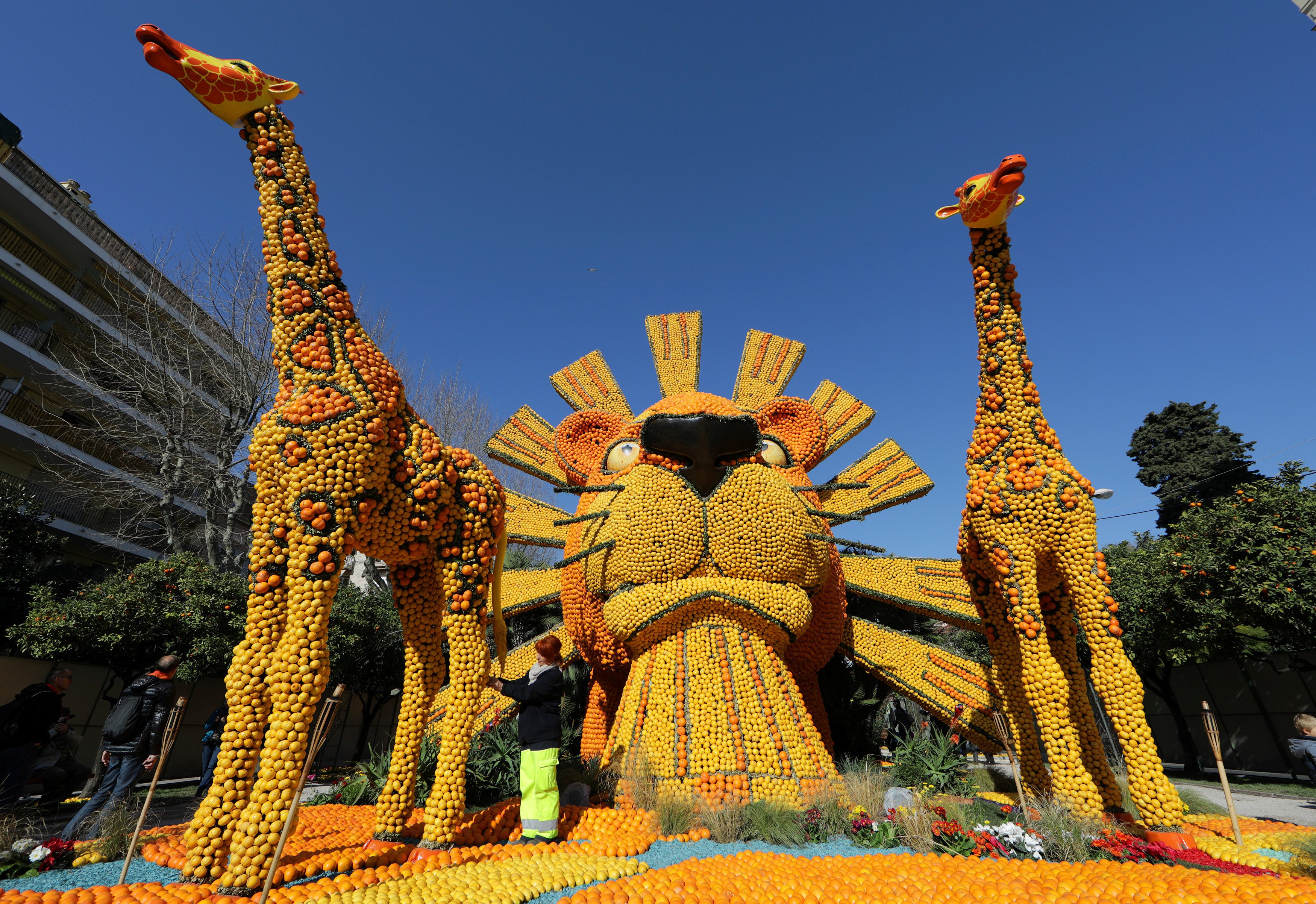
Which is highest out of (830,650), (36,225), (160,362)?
(36,225)

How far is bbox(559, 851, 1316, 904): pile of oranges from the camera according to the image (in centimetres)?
304

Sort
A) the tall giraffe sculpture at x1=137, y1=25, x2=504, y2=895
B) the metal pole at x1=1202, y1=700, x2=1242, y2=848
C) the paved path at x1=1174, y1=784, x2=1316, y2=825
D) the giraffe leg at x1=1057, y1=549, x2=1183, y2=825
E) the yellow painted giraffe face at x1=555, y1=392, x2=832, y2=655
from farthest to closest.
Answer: the paved path at x1=1174, y1=784, x2=1316, y2=825, the yellow painted giraffe face at x1=555, y1=392, x2=832, y2=655, the giraffe leg at x1=1057, y1=549, x2=1183, y2=825, the metal pole at x1=1202, y1=700, x2=1242, y2=848, the tall giraffe sculpture at x1=137, y1=25, x2=504, y2=895

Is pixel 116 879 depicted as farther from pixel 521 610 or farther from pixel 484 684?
pixel 521 610

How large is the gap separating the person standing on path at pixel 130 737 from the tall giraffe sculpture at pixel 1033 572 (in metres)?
6.72

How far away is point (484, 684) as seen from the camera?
4645 millimetres

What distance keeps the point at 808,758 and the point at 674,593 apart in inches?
74.9

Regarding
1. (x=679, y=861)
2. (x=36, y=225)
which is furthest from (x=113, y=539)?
(x=679, y=861)

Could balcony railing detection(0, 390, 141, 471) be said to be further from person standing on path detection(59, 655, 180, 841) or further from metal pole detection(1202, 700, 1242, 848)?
metal pole detection(1202, 700, 1242, 848)

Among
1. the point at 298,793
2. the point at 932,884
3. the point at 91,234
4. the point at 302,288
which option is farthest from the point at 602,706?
the point at 91,234

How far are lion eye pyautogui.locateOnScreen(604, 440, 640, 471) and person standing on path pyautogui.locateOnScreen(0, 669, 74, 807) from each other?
214 inches

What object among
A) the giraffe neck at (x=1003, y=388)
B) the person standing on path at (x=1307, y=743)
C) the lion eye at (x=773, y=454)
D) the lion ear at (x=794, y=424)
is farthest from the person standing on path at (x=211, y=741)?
the person standing on path at (x=1307, y=743)

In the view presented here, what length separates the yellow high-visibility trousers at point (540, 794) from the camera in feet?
15.0

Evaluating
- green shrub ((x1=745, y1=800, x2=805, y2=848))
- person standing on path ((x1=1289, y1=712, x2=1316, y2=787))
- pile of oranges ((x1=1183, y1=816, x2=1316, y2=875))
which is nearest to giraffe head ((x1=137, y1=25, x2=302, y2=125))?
green shrub ((x1=745, y1=800, x2=805, y2=848))

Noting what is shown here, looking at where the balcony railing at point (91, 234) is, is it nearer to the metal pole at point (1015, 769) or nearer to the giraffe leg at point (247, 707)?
the giraffe leg at point (247, 707)
